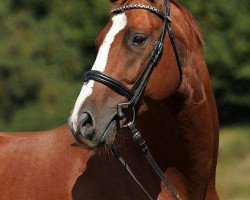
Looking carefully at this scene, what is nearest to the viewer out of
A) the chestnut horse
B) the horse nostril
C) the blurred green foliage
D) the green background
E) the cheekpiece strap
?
the horse nostril

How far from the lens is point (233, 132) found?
62.3ft

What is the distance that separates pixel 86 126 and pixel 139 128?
60 centimetres

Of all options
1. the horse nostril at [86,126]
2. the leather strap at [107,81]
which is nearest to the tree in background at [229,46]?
the leather strap at [107,81]

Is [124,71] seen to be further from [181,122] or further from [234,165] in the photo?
[234,165]

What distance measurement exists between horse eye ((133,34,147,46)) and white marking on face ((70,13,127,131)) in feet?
0.34

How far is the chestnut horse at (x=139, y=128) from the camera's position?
12.3ft

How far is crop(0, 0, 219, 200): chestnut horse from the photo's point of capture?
12.3 feet

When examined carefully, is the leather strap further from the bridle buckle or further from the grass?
the grass

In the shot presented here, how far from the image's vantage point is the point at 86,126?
3.66 m

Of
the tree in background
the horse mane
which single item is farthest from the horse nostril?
the tree in background

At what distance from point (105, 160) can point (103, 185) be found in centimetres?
15

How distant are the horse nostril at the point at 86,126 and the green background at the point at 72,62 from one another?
27.3 feet

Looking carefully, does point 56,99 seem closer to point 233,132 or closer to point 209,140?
point 233,132

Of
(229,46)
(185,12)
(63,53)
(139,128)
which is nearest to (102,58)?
(139,128)
